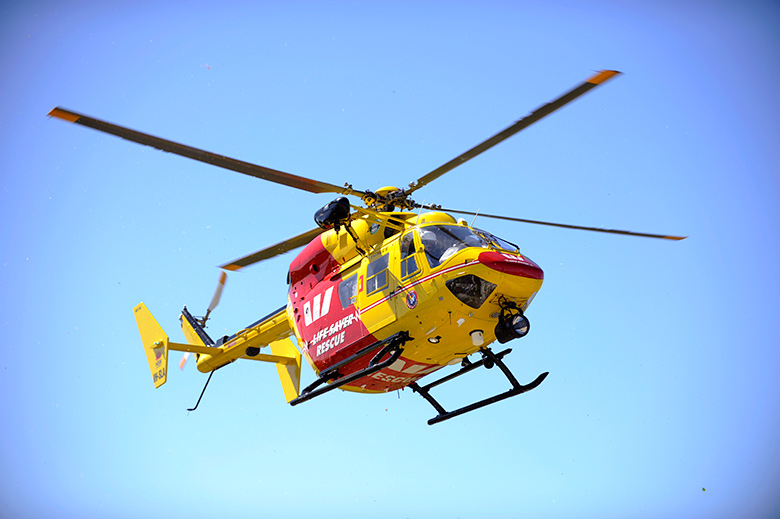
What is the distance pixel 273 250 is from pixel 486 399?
5.36m

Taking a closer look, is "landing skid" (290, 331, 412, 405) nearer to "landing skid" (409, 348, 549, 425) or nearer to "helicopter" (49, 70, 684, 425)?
"helicopter" (49, 70, 684, 425)

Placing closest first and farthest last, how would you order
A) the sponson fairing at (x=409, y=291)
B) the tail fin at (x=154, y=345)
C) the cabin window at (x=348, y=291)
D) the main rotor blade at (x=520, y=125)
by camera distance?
the main rotor blade at (x=520, y=125) < the sponson fairing at (x=409, y=291) < the cabin window at (x=348, y=291) < the tail fin at (x=154, y=345)

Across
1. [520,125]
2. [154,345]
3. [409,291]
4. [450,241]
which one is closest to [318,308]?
[409,291]

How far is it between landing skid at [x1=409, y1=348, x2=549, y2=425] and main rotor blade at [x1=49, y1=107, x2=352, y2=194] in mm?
3878

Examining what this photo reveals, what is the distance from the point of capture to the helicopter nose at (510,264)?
38.0 feet

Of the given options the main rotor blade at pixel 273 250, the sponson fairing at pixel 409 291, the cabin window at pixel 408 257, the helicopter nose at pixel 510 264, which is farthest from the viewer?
the main rotor blade at pixel 273 250

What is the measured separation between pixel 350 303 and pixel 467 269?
104 inches

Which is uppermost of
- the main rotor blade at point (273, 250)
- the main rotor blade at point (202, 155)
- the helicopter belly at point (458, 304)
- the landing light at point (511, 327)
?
the main rotor blade at point (202, 155)

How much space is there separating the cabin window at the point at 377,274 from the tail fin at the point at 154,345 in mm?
6092

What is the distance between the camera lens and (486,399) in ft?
42.5

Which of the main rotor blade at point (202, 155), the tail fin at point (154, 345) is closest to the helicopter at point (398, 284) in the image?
the main rotor blade at point (202, 155)

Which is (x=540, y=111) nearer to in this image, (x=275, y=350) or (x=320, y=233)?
(x=320, y=233)

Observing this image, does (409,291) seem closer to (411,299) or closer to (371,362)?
(411,299)

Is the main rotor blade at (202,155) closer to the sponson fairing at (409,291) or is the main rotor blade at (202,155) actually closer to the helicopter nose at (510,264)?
the sponson fairing at (409,291)
